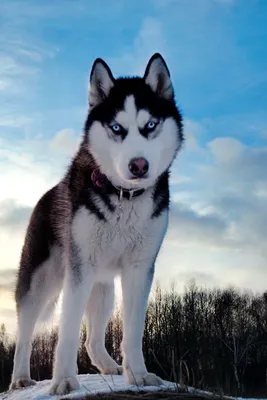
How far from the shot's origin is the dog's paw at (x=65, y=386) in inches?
292

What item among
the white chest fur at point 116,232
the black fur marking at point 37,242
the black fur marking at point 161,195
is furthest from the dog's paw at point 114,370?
the black fur marking at point 161,195

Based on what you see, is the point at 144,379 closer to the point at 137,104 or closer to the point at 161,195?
the point at 161,195

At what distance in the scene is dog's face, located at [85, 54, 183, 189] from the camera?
703 centimetres

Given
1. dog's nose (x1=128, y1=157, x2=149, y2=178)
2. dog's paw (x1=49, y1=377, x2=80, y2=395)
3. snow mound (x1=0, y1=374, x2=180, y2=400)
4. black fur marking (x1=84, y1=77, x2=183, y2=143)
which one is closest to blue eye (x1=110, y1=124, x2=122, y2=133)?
black fur marking (x1=84, y1=77, x2=183, y2=143)

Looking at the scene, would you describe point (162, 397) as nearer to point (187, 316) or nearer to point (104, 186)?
point (104, 186)

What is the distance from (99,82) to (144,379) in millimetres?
3985

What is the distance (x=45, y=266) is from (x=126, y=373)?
244 centimetres

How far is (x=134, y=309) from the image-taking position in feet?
25.8

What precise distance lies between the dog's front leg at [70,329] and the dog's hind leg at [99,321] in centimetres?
156

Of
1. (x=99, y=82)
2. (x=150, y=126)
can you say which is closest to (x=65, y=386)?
(x=150, y=126)

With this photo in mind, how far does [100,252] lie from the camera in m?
7.65

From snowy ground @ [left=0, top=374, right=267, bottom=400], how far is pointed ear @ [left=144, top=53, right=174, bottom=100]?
381 cm

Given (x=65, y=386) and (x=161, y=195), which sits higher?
(x=161, y=195)

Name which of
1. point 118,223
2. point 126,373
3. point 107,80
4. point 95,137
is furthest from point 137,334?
point 107,80
